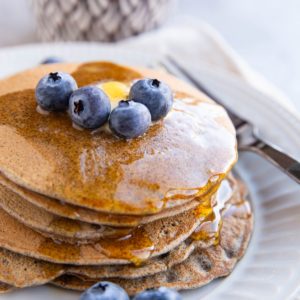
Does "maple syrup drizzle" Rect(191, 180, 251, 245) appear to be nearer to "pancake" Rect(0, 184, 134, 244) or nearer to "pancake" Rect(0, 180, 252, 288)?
"pancake" Rect(0, 180, 252, 288)

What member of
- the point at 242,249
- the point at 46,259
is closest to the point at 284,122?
the point at 242,249

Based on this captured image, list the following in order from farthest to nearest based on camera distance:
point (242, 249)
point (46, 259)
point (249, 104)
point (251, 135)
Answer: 1. point (249, 104)
2. point (251, 135)
3. point (242, 249)
4. point (46, 259)

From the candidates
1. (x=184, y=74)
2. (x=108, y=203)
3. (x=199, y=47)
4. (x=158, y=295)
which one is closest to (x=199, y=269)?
(x=158, y=295)

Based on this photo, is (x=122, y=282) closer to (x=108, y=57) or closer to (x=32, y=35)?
(x=108, y=57)

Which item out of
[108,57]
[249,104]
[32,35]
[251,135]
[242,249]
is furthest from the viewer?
[32,35]

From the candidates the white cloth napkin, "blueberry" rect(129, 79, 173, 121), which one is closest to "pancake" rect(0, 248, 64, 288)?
"blueberry" rect(129, 79, 173, 121)
